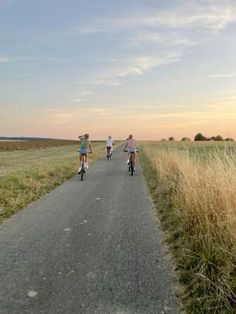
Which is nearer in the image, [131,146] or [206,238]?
[206,238]

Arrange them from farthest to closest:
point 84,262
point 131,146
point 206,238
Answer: point 131,146 < point 206,238 < point 84,262

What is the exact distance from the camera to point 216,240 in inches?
244

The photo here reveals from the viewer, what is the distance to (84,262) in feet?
19.8

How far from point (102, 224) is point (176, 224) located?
1.57m

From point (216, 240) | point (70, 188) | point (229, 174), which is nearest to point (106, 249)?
point (216, 240)

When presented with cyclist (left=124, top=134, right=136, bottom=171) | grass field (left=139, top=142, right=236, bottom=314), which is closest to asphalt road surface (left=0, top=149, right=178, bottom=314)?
grass field (left=139, top=142, right=236, bottom=314)

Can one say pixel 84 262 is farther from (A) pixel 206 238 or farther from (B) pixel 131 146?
(B) pixel 131 146

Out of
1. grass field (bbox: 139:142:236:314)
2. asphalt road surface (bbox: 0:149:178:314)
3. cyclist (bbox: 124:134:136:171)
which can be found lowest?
asphalt road surface (bbox: 0:149:178:314)

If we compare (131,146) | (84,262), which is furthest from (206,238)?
(131,146)

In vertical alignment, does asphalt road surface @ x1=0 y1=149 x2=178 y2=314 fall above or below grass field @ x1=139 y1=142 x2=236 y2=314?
below

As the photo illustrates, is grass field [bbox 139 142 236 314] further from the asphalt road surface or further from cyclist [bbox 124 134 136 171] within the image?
cyclist [bbox 124 134 136 171]

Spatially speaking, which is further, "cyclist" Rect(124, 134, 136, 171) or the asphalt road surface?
"cyclist" Rect(124, 134, 136, 171)

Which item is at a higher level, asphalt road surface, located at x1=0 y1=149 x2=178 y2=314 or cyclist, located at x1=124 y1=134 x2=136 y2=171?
cyclist, located at x1=124 y1=134 x2=136 y2=171

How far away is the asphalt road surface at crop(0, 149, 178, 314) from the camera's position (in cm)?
462
